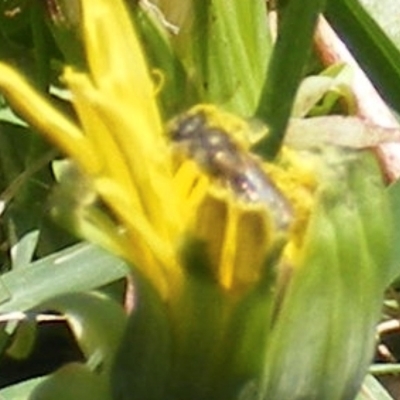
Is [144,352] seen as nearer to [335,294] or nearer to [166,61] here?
[335,294]

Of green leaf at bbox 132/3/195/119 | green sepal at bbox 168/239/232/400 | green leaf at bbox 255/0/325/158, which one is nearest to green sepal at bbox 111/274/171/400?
green sepal at bbox 168/239/232/400

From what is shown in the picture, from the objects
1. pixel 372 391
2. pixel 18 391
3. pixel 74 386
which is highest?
pixel 74 386

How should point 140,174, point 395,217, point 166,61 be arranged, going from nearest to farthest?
point 140,174 < point 395,217 < point 166,61

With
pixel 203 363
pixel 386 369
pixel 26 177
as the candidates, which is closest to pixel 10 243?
pixel 26 177

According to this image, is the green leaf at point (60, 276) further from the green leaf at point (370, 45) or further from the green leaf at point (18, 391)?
the green leaf at point (370, 45)

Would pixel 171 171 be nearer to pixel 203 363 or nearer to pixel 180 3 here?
pixel 203 363

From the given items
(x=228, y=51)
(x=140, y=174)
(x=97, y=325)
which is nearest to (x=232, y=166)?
(x=140, y=174)

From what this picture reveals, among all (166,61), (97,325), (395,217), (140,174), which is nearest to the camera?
(140,174)

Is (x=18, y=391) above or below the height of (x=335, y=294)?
below
